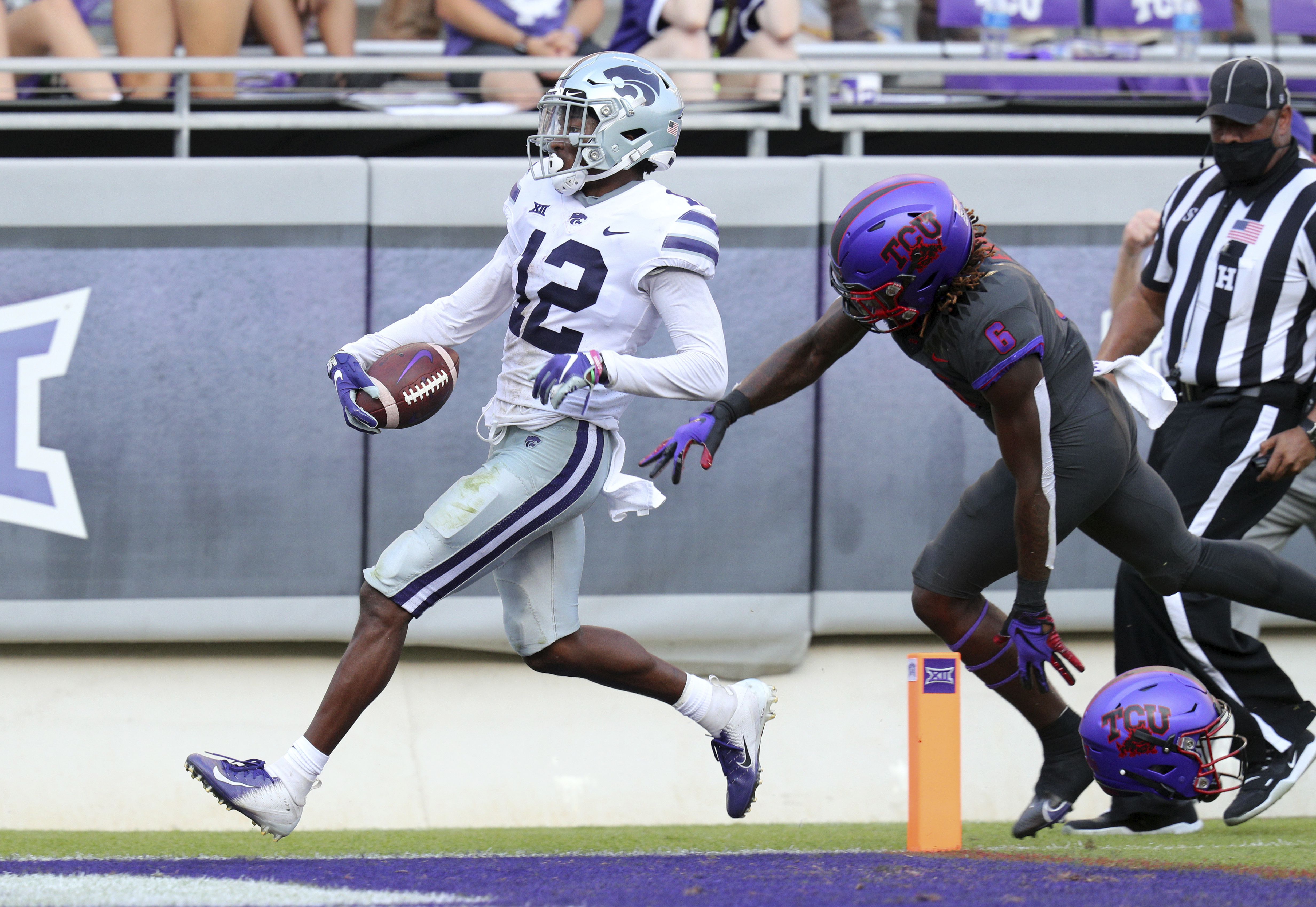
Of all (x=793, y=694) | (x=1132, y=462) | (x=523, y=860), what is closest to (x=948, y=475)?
(x=793, y=694)

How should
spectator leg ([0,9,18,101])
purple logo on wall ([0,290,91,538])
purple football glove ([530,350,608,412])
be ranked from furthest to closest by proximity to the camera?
1. spectator leg ([0,9,18,101])
2. purple logo on wall ([0,290,91,538])
3. purple football glove ([530,350,608,412])

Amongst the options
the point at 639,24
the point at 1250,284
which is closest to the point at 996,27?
the point at 639,24

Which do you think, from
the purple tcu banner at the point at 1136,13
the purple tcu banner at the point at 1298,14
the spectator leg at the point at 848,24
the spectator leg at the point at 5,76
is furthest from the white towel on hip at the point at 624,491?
the purple tcu banner at the point at 1298,14

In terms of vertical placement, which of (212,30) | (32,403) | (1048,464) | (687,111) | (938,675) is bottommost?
(938,675)

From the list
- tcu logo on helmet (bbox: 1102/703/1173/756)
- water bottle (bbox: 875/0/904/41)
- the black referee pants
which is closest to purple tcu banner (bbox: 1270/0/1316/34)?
water bottle (bbox: 875/0/904/41)

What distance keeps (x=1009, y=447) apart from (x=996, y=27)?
2.76 meters

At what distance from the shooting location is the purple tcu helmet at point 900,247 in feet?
9.84

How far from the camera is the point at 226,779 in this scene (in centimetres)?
298

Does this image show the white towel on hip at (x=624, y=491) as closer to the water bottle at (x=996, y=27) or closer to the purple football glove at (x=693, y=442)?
the purple football glove at (x=693, y=442)

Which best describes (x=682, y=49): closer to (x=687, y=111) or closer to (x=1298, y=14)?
(x=687, y=111)

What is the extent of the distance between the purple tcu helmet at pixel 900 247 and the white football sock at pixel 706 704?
0.98 metres

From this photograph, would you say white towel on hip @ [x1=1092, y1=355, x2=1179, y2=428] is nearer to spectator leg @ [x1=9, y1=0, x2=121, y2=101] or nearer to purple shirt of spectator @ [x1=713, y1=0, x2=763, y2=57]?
purple shirt of spectator @ [x1=713, y1=0, x2=763, y2=57]

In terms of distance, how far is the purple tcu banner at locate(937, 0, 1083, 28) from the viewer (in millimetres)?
5312

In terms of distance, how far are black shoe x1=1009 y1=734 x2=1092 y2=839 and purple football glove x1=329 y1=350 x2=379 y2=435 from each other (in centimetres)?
184
